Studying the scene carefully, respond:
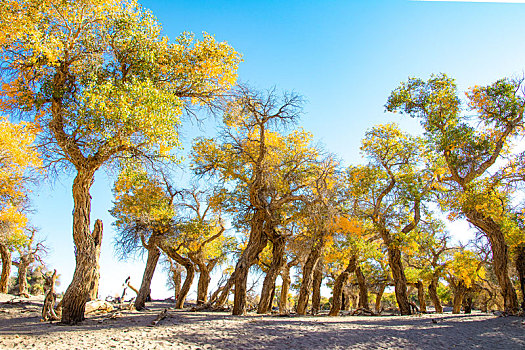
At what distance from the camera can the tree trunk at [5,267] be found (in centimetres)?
1886

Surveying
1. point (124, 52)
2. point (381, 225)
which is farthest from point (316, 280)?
point (124, 52)

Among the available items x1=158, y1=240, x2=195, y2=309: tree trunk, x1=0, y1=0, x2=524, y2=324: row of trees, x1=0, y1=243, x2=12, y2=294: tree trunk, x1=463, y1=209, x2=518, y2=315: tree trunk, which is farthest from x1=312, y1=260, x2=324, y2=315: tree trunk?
x1=0, y1=243, x2=12, y2=294: tree trunk

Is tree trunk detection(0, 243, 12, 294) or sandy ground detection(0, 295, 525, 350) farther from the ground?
tree trunk detection(0, 243, 12, 294)

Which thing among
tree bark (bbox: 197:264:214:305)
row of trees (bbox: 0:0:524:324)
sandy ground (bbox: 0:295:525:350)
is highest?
row of trees (bbox: 0:0:524:324)

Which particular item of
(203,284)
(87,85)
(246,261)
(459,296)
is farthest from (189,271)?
(459,296)

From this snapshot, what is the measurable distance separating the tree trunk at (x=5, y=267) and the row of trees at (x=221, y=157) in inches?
95.6

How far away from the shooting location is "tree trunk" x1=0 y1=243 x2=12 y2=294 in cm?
1886

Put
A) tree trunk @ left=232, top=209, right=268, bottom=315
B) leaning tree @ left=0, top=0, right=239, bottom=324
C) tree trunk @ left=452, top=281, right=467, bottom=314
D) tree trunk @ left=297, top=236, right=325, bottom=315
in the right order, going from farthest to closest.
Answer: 1. tree trunk @ left=452, top=281, right=467, bottom=314
2. tree trunk @ left=297, top=236, right=325, bottom=315
3. tree trunk @ left=232, top=209, right=268, bottom=315
4. leaning tree @ left=0, top=0, right=239, bottom=324

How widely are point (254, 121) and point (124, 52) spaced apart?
209 inches

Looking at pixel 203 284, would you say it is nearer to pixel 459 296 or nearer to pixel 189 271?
pixel 189 271

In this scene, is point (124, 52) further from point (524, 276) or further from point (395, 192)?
point (524, 276)

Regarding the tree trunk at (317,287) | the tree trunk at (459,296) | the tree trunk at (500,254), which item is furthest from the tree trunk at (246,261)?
the tree trunk at (459,296)

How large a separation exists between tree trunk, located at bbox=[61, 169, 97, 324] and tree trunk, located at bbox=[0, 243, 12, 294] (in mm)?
14469

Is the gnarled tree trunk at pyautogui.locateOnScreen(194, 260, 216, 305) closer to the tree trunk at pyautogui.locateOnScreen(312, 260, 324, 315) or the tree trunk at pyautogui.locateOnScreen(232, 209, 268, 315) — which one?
the tree trunk at pyautogui.locateOnScreen(312, 260, 324, 315)
